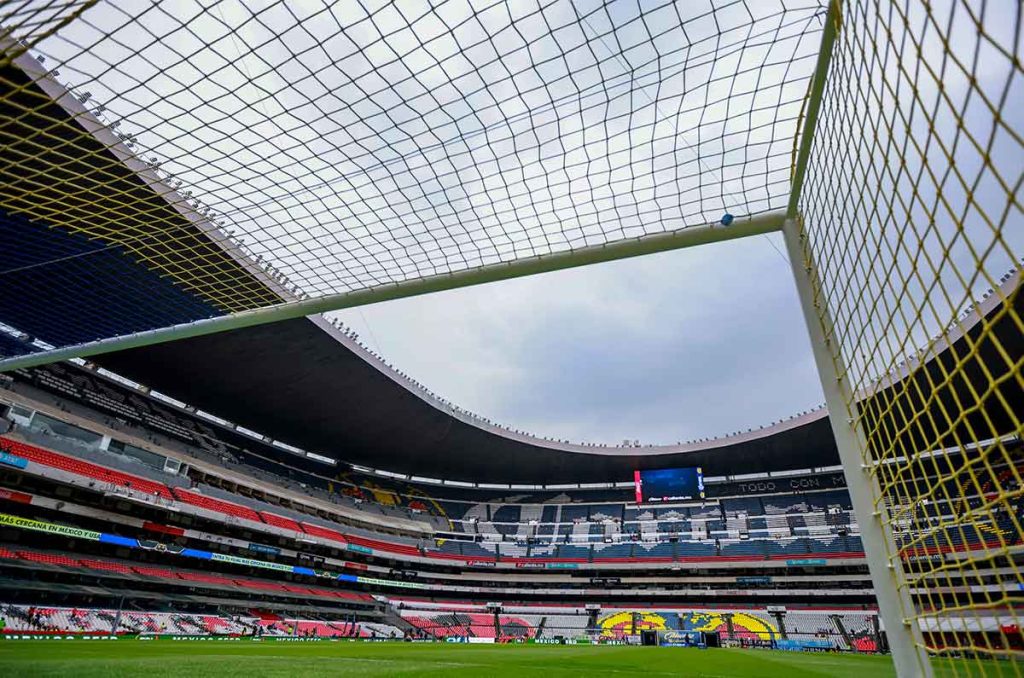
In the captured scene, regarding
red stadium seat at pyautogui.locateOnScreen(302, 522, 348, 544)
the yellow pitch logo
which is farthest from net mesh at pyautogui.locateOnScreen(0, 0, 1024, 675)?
the yellow pitch logo

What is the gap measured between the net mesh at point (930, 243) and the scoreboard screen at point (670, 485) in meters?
30.2

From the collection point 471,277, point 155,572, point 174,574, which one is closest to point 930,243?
point 471,277

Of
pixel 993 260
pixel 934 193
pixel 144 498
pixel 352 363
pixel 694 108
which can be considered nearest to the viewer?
pixel 993 260

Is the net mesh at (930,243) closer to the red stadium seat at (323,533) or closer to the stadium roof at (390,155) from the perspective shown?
the stadium roof at (390,155)

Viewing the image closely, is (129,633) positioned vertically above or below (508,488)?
below

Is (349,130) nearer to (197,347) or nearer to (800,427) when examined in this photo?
(197,347)

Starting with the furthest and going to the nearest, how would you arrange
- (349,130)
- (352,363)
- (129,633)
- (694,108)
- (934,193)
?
(352,363) < (129,633) < (349,130) < (694,108) < (934,193)

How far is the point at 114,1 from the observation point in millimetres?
2885

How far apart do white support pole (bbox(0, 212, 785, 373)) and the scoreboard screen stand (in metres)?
29.7

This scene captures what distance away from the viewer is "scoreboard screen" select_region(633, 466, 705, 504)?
30.8m

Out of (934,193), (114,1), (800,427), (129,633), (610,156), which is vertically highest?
(800,427)

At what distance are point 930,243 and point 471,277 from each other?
3.10m

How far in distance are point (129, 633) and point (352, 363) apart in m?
11.1

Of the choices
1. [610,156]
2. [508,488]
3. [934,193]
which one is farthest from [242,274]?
[508,488]
